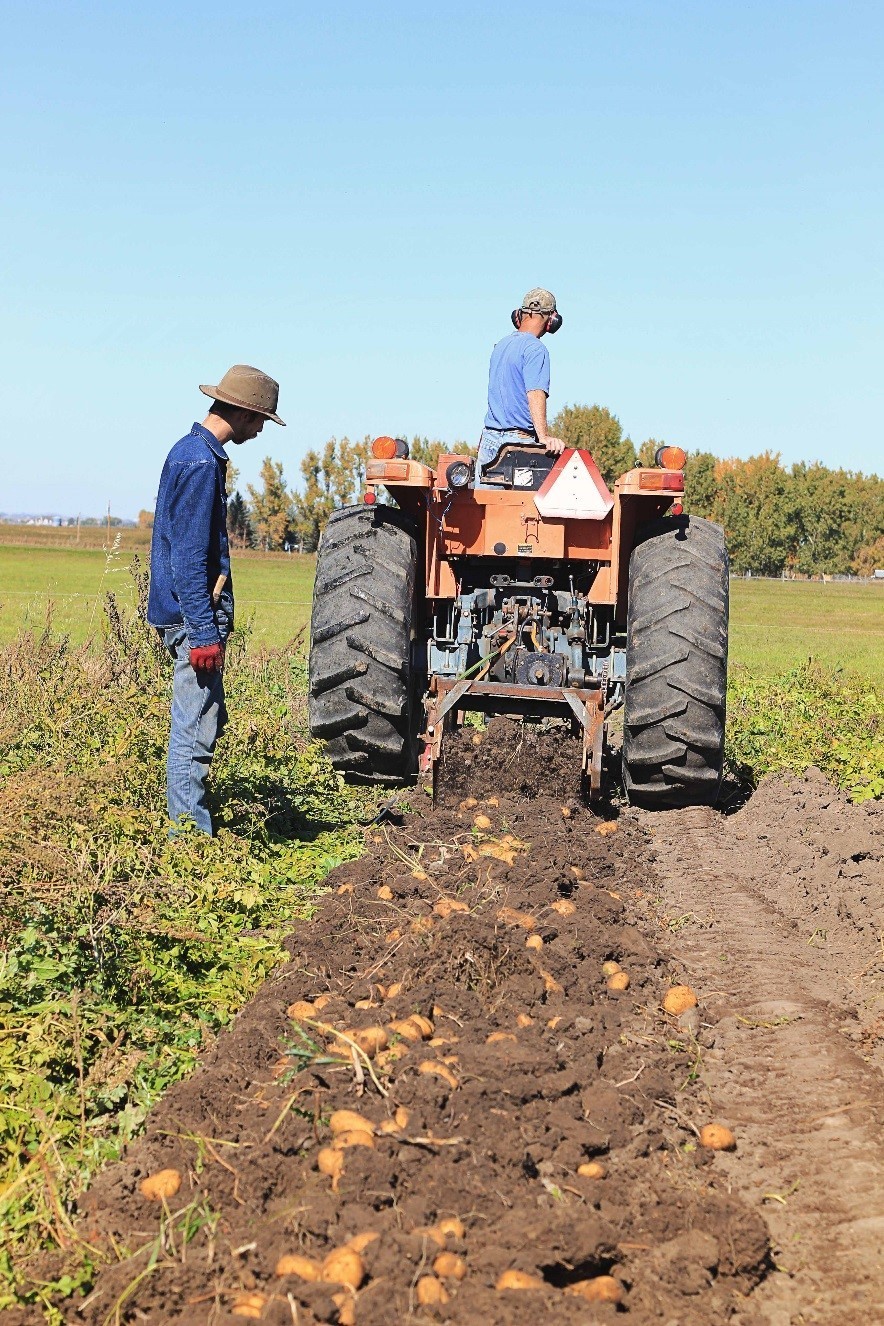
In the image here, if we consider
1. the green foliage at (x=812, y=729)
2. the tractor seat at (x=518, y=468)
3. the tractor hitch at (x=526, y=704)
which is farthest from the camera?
the green foliage at (x=812, y=729)

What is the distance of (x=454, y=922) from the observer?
14.3 ft

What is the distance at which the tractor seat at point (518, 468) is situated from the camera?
23.6ft

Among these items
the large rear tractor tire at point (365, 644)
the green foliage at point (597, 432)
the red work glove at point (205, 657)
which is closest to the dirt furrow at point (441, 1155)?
the red work glove at point (205, 657)

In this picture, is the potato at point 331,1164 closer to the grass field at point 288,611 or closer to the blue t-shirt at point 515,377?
the blue t-shirt at point 515,377

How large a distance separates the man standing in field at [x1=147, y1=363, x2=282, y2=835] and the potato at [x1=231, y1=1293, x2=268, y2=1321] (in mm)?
3114

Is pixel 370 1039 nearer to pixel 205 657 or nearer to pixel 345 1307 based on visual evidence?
pixel 345 1307

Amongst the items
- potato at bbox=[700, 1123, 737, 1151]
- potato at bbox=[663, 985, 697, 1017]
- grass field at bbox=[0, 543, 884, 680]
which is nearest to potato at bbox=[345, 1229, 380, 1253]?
potato at bbox=[700, 1123, 737, 1151]

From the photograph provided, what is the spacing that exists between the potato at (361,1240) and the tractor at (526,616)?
4070 mm

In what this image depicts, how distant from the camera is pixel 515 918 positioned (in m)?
4.62

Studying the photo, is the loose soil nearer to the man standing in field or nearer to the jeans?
the man standing in field

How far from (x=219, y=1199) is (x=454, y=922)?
1681mm

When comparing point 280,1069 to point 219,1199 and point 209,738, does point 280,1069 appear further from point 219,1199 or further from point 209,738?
point 209,738

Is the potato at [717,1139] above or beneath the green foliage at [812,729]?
beneath

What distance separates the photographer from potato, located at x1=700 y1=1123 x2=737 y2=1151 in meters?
3.24
